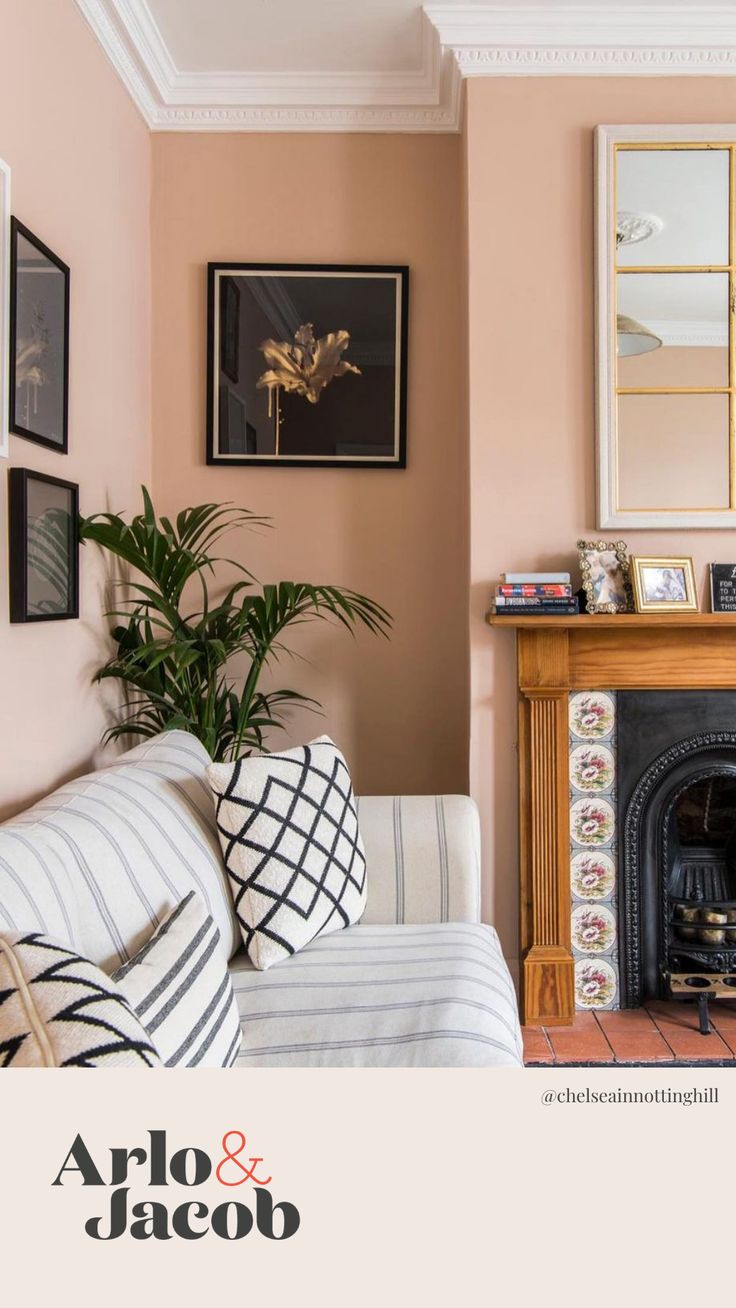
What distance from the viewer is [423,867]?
215cm

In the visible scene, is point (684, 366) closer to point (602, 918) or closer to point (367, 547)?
point (367, 547)

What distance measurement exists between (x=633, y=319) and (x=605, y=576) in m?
0.73

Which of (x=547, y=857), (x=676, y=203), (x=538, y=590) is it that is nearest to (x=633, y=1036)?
(x=547, y=857)

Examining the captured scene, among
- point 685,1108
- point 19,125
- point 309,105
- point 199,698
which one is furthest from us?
point 309,105

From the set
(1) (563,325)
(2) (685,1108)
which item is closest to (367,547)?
(1) (563,325)

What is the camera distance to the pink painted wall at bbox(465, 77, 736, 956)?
106 inches

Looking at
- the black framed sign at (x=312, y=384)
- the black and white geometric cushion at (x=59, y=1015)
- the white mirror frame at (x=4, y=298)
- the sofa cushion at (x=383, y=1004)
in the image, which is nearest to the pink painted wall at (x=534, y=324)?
the black framed sign at (x=312, y=384)

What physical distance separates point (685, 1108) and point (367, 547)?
7.77 feet

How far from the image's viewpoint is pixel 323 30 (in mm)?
2691

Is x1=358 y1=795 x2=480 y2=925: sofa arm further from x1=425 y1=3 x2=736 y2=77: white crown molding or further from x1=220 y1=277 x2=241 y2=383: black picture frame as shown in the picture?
x1=425 y1=3 x2=736 y2=77: white crown molding

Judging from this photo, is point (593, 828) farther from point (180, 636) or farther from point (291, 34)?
point (291, 34)

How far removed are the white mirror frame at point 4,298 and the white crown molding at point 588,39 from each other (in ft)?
4.58

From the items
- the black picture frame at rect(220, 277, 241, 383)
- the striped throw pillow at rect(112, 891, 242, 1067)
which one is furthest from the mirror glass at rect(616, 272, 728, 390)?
the striped throw pillow at rect(112, 891, 242, 1067)

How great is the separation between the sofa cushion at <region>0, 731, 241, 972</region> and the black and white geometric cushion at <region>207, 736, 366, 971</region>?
5 centimetres
